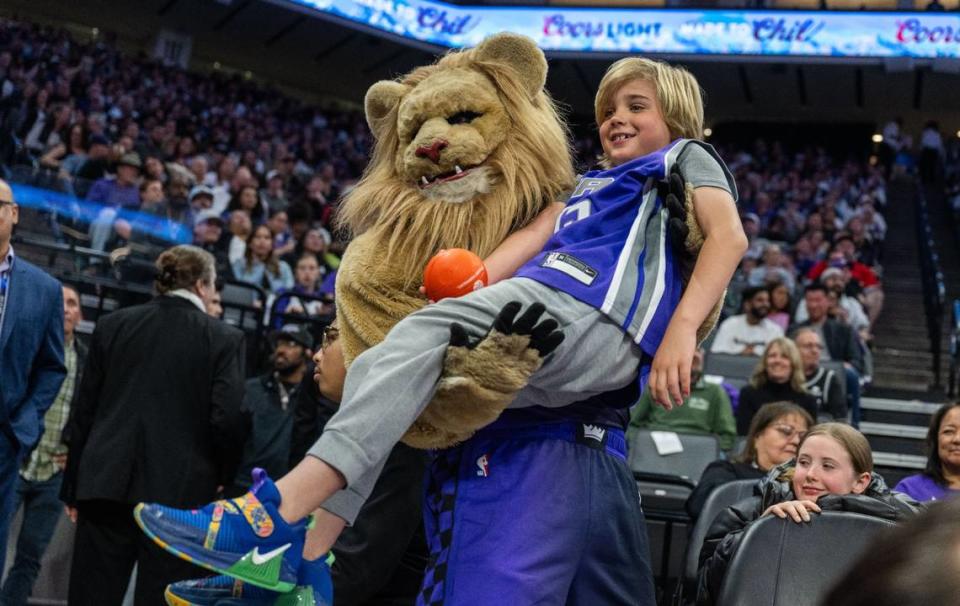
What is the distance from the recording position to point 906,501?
3430 millimetres

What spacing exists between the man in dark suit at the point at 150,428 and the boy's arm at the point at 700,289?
272 centimetres

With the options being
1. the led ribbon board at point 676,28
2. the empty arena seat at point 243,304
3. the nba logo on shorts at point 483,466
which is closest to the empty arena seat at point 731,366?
the empty arena seat at point 243,304

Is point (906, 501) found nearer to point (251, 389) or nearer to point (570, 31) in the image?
point (251, 389)

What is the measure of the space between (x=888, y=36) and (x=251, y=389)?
17.3 m

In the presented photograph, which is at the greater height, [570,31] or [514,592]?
[570,31]

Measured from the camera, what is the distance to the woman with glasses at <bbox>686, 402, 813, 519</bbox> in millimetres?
5082

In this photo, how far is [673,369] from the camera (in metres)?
2.23

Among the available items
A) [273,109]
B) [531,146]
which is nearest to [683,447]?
[531,146]

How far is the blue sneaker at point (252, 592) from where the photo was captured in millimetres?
2178

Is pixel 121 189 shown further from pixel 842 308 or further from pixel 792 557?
pixel 792 557

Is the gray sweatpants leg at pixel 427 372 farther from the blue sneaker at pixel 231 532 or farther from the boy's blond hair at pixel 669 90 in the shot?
the boy's blond hair at pixel 669 90

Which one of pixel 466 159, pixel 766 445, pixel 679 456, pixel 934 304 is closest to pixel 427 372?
pixel 466 159

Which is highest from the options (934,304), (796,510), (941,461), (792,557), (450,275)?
(934,304)

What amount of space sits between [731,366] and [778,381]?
67.5 inches
